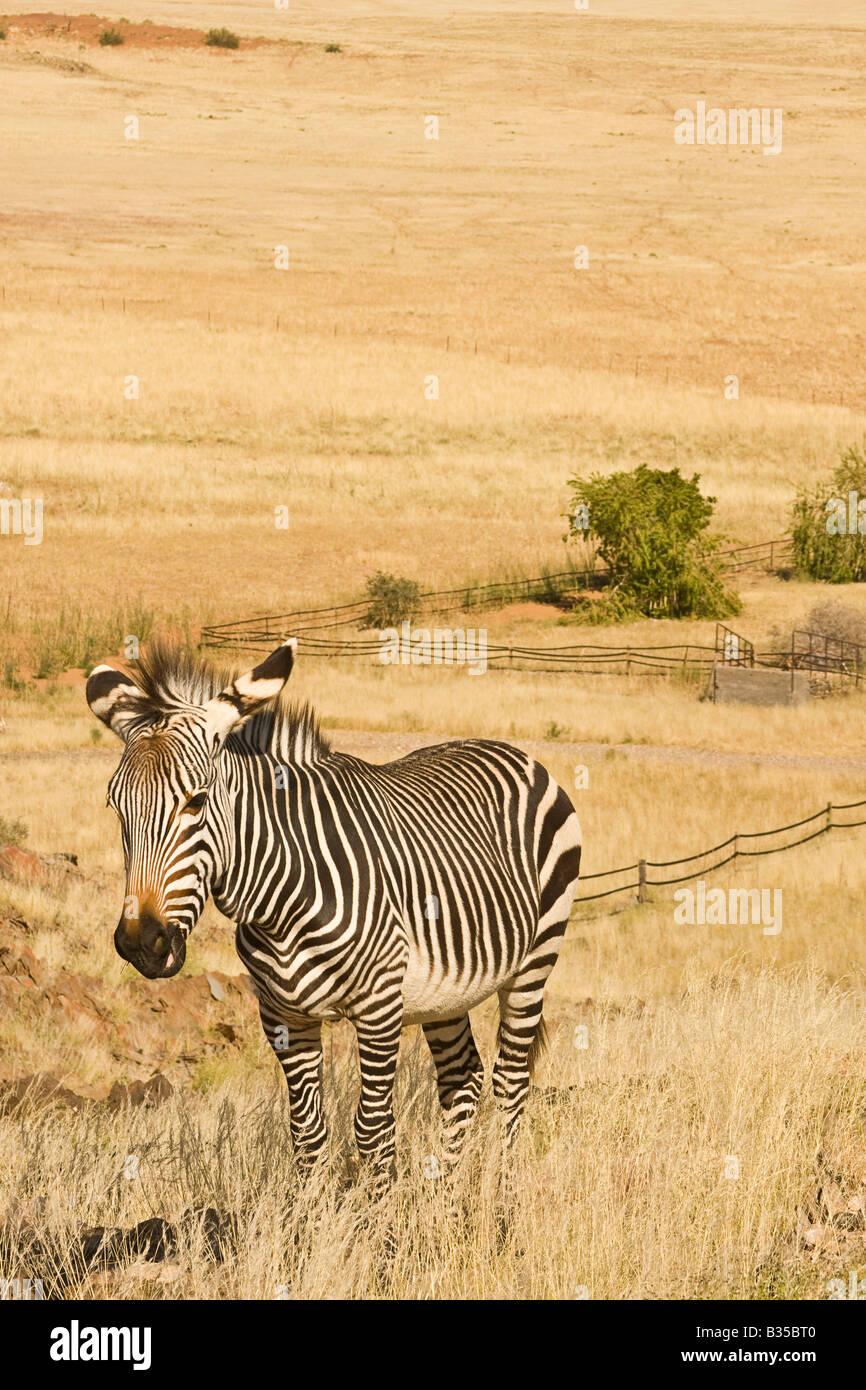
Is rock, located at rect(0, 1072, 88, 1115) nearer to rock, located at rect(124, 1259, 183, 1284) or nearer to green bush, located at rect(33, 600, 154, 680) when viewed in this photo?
rock, located at rect(124, 1259, 183, 1284)

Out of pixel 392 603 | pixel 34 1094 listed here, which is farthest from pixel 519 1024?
pixel 392 603

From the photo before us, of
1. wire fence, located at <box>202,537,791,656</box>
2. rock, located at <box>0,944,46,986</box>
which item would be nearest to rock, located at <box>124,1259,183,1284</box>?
rock, located at <box>0,944,46,986</box>

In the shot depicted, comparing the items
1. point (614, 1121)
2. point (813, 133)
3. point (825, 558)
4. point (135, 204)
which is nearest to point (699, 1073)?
point (614, 1121)

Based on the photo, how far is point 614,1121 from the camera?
8.21 m

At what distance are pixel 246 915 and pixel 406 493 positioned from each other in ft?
180

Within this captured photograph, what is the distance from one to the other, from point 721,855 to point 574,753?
6.86 meters

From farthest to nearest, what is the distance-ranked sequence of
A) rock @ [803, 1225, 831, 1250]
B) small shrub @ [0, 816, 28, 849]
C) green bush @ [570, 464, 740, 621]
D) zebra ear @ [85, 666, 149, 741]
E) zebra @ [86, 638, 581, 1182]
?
green bush @ [570, 464, 740, 621] → small shrub @ [0, 816, 28, 849] → rock @ [803, 1225, 831, 1250] → zebra ear @ [85, 666, 149, 741] → zebra @ [86, 638, 581, 1182]

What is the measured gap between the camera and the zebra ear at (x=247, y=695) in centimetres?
614

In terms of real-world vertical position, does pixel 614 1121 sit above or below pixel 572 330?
below

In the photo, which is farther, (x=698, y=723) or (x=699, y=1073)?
(x=698, y=723)

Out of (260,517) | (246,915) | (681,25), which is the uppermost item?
(681,25)

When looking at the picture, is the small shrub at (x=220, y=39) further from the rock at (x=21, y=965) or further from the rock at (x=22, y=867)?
the rock at (x=21, y=965)

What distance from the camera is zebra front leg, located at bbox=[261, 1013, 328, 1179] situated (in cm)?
696

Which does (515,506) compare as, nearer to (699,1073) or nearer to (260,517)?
(260,517)
